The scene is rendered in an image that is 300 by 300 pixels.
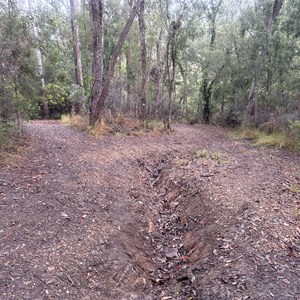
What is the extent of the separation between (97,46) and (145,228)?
24.9ft

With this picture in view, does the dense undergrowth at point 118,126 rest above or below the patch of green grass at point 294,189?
above

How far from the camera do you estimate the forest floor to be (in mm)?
3238

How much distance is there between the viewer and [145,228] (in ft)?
15.9

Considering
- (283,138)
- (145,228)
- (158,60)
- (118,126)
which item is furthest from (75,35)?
(145,228)

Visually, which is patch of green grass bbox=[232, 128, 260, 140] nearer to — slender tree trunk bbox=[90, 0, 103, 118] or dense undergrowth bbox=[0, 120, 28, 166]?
slender tree trunk bbox=[90, 0, 103, 118]

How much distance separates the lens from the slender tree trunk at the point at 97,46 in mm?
9828

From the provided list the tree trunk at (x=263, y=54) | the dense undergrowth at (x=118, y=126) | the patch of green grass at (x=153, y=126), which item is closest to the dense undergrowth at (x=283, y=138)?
the tree trunk at (x=263, y=54)

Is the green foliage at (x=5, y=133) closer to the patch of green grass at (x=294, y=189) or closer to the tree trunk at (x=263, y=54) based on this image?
the patch of green grass at (x=294, y=189)

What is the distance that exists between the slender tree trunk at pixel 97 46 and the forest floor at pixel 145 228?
3.64m

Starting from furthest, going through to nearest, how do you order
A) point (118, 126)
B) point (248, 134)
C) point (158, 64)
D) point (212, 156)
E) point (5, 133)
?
point (158, 64), point (248, 134), point (118, 126), point (212, 156), point (5, 133)

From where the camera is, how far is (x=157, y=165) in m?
8.14

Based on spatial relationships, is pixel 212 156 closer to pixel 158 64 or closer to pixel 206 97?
pixel 158 64

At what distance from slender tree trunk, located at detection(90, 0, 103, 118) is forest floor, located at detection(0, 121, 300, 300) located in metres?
3.64

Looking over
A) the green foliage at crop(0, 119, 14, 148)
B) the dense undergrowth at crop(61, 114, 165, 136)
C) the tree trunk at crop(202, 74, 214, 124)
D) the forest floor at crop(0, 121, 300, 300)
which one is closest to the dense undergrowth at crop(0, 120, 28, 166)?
the green foliage at crop(0, 119, 14, 148)
